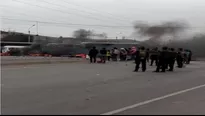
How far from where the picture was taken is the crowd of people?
66.5 ft

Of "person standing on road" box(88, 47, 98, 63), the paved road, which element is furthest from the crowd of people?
the paved road

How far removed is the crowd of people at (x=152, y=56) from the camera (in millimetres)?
20272

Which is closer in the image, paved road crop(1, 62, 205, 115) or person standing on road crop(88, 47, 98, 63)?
paved road crop(1, 62, 205, 115)

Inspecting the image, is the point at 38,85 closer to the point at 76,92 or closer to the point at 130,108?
the point at 76,92

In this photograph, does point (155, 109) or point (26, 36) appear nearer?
point (155, 109)

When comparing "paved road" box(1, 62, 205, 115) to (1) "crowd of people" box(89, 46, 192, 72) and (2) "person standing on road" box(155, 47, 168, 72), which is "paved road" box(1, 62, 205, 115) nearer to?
(1) "crowd of people" box(89, 46, 192, 72)

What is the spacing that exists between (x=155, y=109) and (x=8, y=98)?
12.7 ft

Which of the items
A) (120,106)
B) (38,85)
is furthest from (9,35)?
(120,106)

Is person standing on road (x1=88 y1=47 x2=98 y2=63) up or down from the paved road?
up

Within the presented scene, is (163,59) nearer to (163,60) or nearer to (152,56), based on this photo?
(163,60)

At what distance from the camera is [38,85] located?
40.5ft

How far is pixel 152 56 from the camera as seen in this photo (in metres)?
25.3

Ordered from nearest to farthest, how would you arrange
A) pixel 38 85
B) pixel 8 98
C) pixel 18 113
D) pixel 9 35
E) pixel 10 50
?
pixel 18 113, pixel 8 98, pixel 38 85, pixel 10 50, pixel 9 35

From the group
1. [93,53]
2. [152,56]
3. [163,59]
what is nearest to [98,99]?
[163,59]
